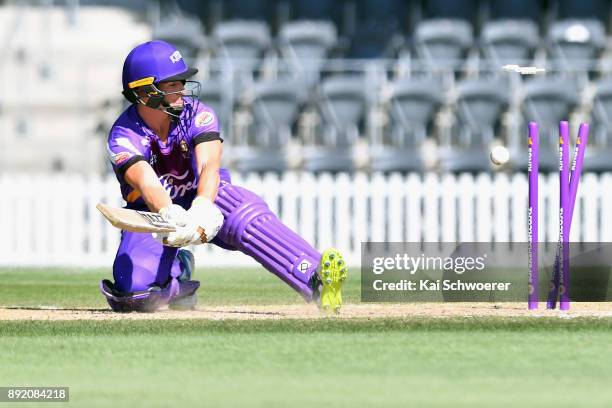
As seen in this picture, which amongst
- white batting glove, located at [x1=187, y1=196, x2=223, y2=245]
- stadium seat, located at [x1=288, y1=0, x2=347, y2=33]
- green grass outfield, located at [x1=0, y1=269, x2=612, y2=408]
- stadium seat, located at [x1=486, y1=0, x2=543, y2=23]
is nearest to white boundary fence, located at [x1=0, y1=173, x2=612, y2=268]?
stadium seat, located at [x1=486, y1=0, x2=543, y2=23]

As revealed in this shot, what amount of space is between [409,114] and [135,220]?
11181 millimetres

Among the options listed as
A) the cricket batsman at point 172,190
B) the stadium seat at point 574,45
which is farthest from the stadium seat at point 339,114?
the cricket batsman at point 172,190

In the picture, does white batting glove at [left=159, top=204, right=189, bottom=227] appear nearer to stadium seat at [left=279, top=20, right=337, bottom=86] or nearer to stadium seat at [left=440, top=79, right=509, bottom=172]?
stadium seat at [left=440, top=79, right=509, bottom=172]

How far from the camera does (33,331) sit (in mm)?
7082

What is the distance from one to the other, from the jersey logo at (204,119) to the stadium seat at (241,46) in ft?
37.3

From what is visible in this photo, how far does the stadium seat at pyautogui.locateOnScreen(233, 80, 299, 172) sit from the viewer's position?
18.1 meters

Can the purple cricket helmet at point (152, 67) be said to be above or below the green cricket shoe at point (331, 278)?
above

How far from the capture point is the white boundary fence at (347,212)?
53.7ft

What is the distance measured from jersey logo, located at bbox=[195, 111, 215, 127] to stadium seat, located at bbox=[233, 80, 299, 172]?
9985 mm

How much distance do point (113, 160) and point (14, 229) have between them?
9129mm

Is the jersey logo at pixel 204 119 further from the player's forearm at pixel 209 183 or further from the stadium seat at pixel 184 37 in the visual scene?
the stadium seat at pixel 184 37

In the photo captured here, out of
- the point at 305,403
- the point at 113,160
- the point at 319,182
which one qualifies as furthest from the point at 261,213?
the point at 319,182

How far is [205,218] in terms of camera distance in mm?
7406

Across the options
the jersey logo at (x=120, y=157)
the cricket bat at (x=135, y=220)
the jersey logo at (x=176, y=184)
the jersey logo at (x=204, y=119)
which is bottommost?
the cricket bat at (x=135, y=220)
